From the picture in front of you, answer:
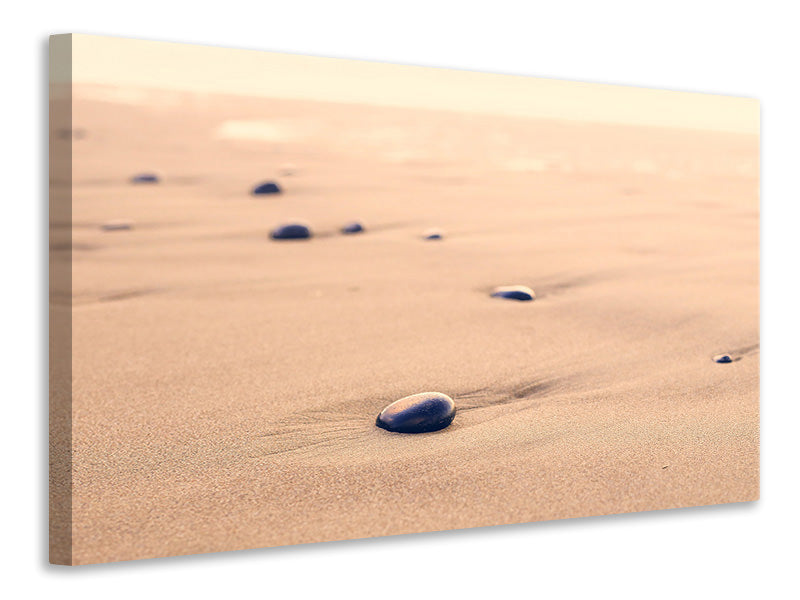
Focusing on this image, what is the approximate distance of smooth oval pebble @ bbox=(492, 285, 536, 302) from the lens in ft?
7.39

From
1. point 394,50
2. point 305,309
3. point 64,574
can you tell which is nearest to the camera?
point 64,574

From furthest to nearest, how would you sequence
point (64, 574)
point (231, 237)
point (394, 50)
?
point (231, 237) < point (394, 50) < point (64, 574)

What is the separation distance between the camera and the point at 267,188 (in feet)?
7.13

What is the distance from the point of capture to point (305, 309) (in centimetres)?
207

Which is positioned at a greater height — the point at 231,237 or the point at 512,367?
the point at 231,237

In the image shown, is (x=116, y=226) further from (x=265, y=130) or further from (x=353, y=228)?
(x=353, y=228)

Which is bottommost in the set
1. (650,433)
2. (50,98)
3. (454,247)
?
(650,433)

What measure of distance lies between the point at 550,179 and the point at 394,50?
1.80ft

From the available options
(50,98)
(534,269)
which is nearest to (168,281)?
(50,98)

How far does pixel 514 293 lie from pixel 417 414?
1.83 feet

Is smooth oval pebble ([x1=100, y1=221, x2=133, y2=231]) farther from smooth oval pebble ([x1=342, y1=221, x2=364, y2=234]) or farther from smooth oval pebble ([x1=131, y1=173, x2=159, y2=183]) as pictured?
smooth oval pebble ([x1=342, y1=221, x2=364, y2=234])

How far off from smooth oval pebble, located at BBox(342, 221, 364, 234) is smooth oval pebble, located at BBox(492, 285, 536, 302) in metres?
0.38

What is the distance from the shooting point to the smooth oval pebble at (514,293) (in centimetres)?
225

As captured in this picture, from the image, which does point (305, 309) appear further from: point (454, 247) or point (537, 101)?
point (537, 101)
